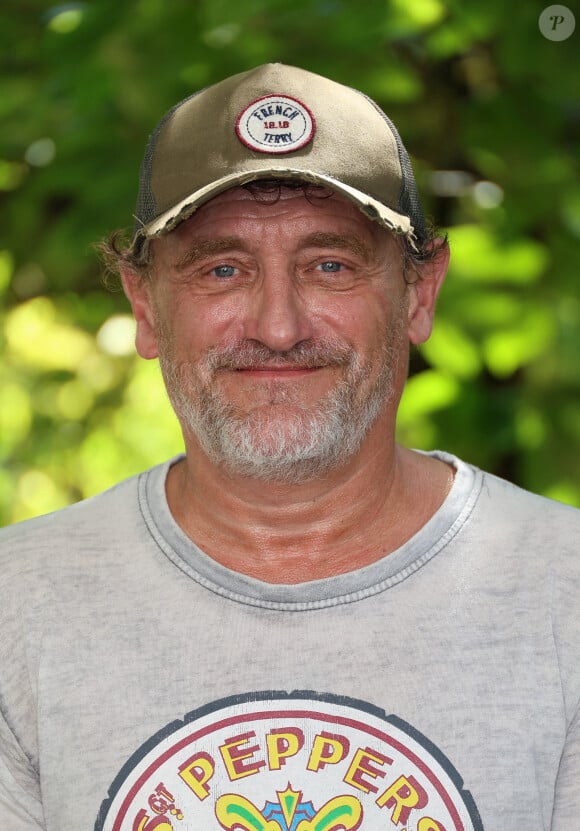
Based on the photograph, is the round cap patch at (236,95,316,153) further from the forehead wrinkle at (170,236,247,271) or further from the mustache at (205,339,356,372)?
the mustache at (205,339,356,372)

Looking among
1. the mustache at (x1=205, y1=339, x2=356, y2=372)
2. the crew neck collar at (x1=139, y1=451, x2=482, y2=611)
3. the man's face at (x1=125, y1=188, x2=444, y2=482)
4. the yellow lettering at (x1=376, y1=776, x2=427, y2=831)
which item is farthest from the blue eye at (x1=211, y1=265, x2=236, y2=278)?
the yellow lettering at (x1=376, y1=776, x2=427, y2=831)

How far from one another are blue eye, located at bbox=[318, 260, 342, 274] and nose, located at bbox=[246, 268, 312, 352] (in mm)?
59

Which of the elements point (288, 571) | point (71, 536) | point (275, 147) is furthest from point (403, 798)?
point (275, 147)

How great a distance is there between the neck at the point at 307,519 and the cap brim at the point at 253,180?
0.32 metres

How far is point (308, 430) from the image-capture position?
1.70 m

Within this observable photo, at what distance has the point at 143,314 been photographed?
1933 mm

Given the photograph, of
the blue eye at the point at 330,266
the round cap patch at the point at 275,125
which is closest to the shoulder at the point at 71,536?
the blue eye at the point at 330,266

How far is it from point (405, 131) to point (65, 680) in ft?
4.72

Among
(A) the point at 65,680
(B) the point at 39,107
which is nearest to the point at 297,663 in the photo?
(A) the point at 65,680

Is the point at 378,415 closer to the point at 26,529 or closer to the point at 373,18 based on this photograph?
the point at 26,529

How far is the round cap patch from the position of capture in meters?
1.69

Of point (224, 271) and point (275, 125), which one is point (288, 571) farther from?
point (275, 125)

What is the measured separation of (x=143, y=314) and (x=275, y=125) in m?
0.40

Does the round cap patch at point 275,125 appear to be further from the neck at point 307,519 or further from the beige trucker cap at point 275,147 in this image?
the neck at point 307,519
